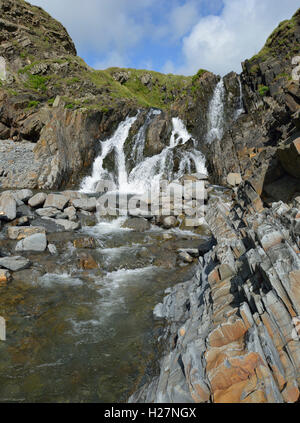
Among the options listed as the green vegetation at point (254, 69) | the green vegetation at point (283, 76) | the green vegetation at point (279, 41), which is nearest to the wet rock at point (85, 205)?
the green vegetation at point (283, 76)

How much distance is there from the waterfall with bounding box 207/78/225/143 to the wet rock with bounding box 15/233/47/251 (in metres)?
27.3

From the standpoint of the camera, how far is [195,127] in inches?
1432

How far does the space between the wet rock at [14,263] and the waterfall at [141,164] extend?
1819cm

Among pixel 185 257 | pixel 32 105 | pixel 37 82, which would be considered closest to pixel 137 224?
pixel 185 257

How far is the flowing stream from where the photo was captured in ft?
19.0

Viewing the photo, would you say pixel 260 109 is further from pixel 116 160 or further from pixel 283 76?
pixel 116 160

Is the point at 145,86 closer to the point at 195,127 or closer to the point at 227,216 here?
the point at 195,127

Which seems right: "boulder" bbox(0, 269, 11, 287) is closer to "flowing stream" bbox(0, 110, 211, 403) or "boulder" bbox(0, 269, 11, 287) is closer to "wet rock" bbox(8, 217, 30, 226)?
"flowing stream" bbox(0, 110, 211, 403)

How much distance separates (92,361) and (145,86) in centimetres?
9392

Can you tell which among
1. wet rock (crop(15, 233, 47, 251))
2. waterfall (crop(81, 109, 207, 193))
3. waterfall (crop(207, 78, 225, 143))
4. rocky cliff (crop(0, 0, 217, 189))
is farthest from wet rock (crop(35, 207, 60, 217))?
waterfall (crop(207, 78, 225, 143))

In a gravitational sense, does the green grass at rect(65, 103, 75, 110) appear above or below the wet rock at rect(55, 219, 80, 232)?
above

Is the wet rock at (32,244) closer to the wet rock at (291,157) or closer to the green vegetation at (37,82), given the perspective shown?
the wet rock at (291,157)

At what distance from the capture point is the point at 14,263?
11.1 metres

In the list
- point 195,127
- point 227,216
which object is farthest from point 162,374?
point 195,127
